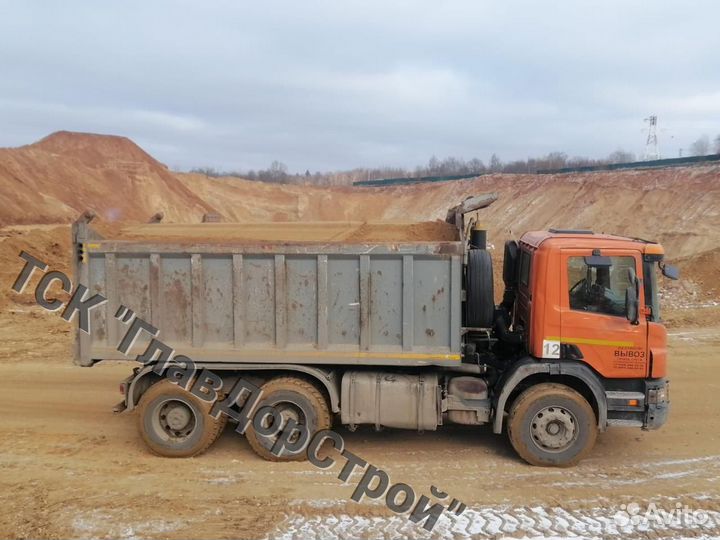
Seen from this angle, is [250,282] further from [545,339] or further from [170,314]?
[545,339]

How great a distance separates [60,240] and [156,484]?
1667cm

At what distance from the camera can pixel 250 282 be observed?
6047mm

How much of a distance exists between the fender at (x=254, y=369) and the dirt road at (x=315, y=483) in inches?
25.9

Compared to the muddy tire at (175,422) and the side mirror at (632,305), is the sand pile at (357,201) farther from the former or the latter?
the side mirror at (632,305)

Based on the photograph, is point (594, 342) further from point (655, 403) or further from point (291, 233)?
point (291, 233)

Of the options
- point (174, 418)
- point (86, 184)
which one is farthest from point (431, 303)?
point (86, 184)

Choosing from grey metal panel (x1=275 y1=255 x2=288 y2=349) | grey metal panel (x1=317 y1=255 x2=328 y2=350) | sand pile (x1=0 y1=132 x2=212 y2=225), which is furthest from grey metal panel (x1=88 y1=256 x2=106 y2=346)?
sand pile (x1=0 y1=132 x2=212 y2=225)

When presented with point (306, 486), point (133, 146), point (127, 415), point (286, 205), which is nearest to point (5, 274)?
point (127, 415)

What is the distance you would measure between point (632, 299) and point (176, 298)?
467 centimetres

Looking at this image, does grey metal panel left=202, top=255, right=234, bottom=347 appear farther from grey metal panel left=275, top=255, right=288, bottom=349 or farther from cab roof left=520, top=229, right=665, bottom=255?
cab roof left=520, top=229, right=665, bottom=255

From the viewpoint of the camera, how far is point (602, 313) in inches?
228

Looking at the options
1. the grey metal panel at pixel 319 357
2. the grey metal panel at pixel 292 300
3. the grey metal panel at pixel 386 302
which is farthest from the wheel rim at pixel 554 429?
the grey metal panel at pixel 386 302

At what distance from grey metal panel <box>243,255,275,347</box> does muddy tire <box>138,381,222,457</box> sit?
0.95 metres

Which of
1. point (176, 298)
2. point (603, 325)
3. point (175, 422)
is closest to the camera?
point (603, 325)
